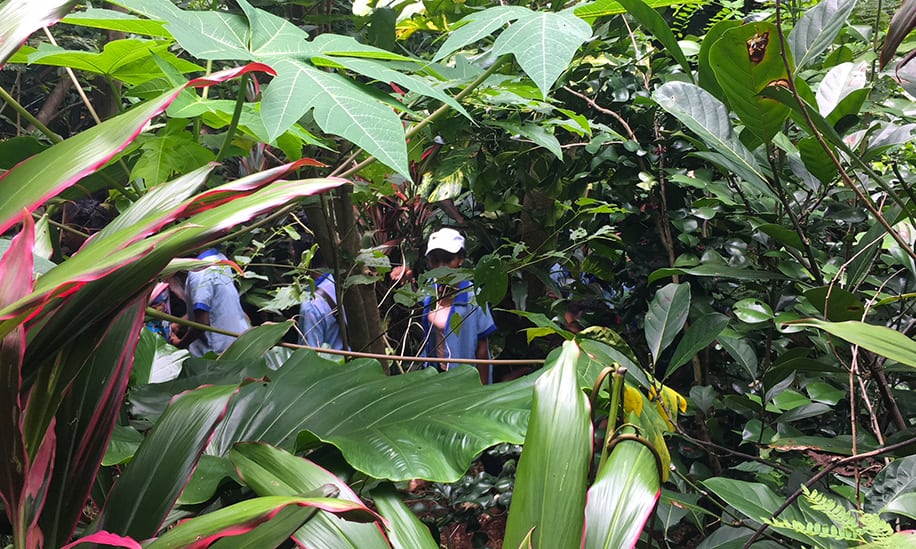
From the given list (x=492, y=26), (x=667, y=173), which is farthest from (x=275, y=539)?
(x=667, y=173)

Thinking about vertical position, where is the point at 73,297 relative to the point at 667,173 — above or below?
above

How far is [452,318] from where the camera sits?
5.98 ft

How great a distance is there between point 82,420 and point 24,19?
328 millimetres

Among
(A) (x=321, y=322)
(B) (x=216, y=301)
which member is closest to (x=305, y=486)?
(A) (x=321, y=322)

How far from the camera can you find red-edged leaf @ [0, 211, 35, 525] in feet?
1.31

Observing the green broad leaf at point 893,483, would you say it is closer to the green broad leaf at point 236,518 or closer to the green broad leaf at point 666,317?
the green broad leaf at point 666,317

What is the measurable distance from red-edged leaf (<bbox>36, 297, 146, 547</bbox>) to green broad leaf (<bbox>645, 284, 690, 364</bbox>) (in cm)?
63

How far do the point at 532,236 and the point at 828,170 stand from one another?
3.54 feet

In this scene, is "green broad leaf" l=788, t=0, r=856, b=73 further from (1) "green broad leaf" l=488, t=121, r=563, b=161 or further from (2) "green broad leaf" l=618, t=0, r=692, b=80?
(1) "green broad leaf" l=488, t=121, r=563, b=161

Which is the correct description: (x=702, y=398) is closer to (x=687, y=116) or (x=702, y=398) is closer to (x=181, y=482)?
(x=687, y=116)

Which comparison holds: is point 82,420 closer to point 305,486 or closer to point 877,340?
point 305,486

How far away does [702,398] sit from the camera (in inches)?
37.8

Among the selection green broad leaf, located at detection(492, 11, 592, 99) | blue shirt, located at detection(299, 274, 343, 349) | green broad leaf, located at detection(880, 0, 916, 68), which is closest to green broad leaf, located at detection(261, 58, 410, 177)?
green broad leaf, located at detection(492, 11, 592, 99)

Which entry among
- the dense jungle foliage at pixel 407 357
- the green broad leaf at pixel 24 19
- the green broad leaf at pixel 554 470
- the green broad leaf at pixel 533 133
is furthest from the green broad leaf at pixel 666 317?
the green broad leaf at pixel 24 19
